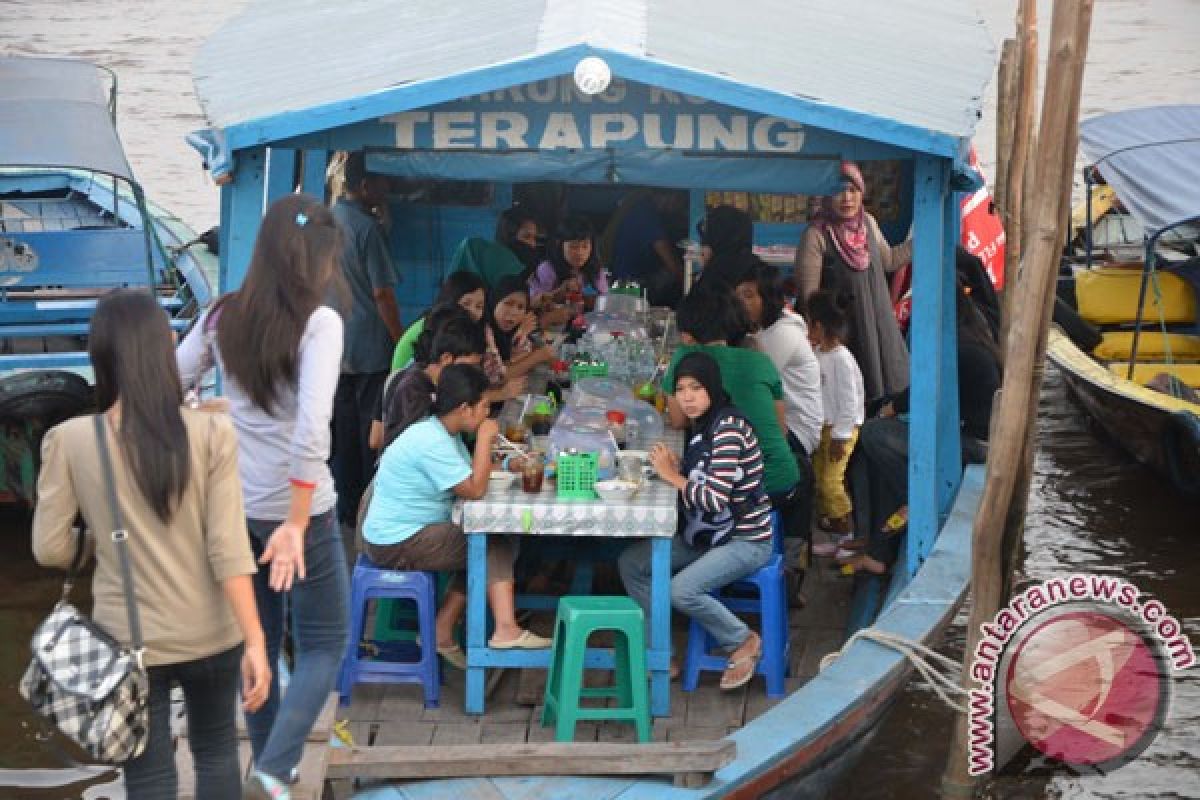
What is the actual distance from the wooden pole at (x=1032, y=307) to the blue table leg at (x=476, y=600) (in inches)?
66.7

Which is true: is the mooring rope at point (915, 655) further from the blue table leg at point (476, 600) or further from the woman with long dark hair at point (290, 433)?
the woman with long dark hair at point (290, 433)

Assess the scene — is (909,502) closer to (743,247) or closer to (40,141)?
(743,247)

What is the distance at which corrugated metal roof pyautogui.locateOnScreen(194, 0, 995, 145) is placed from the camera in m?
6.38

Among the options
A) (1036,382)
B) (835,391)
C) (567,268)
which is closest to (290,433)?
(1036,382)

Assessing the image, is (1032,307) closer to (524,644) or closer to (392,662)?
(524,644)

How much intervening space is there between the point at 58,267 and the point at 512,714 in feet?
16.3

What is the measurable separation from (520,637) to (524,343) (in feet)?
8.80

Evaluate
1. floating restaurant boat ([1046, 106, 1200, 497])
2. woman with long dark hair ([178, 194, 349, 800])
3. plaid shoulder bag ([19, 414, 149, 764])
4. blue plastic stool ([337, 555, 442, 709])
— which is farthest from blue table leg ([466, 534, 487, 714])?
floating restaurant boat ([1046, 106, 1200, 497])

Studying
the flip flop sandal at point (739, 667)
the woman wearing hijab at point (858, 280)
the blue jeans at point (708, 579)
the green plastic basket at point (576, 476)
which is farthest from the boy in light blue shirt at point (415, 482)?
the woman wearing hijab at point (858, 280)

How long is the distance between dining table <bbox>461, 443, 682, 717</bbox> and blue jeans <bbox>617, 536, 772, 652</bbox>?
0.08 metres

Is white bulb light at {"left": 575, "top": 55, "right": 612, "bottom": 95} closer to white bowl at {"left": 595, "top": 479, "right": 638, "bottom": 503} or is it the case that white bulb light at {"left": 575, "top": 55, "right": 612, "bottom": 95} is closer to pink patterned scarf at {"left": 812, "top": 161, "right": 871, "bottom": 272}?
white bowl at {"left": 595, "top": 479, "right": 638, "bottom": 503}

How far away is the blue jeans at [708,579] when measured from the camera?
626 cm

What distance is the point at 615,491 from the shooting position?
612cm

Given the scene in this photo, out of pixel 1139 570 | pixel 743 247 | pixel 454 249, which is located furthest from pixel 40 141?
pixel 1139 570
